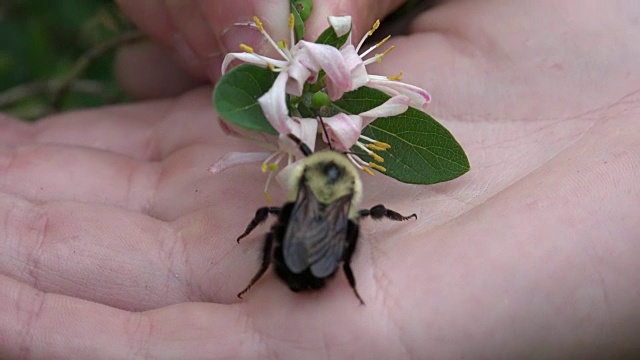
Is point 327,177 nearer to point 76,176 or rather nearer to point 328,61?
point 328,61

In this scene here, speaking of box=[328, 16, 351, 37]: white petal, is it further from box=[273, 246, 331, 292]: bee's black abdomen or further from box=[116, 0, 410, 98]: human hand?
box=[273, 246, 331, 292]: bee's black abdomen

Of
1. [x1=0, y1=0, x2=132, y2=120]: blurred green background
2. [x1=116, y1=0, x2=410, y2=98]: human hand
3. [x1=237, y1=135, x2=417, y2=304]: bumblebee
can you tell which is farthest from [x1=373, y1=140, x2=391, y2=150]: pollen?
[x1=0, y1=0, x2=132, y2=120]: blurred green background

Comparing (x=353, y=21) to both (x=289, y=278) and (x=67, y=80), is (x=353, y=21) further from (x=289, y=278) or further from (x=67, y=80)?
(x=67, y=80)

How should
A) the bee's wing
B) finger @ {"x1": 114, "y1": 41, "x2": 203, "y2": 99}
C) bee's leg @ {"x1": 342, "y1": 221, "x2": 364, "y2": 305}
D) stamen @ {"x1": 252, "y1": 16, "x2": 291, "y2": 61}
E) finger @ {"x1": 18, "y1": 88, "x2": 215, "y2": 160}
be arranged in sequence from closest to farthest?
the bee's wing
bee's leg @ {"x1": 342, "y1": 221, "x2": 364, "y2": 305}
stamen @ {"x1": 252, "y1": 16, "x2": 291, "y2": 61}
finger @ {"x1": 18, "y1": 88, "x2": 215, "y2": 160}
finger @ {"x1": 114, "y1": 41, "x2": 203, "y2": 99}

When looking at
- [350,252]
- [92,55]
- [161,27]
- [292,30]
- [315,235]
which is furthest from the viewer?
[92,55]

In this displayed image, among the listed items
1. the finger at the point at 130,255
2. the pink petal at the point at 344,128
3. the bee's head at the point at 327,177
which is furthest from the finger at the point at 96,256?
the pink petal at the point at 344,128

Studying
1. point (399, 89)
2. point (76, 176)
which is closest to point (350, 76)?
point (399, 89)

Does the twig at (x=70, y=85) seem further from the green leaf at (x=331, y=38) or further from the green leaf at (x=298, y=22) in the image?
the green leaf at (x=331, y=38)
